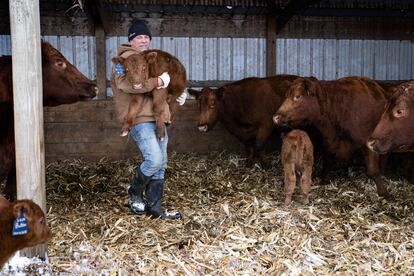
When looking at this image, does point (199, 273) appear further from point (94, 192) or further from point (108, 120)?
point (108, 120)

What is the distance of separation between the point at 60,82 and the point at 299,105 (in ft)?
10.1

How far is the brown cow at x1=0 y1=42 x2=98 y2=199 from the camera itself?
503cm

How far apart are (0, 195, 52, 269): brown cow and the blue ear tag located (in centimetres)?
1

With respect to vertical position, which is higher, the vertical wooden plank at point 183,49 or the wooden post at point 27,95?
the vertical wooden plank at point 183,49

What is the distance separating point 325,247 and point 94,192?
3114 mm

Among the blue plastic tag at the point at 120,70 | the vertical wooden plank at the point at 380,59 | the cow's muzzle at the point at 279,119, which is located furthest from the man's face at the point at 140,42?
the vertical wooden plank at the point at 380,59

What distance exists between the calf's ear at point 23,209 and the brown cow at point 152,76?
163cm

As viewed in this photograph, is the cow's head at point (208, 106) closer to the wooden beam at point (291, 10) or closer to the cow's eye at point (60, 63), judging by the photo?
the wooden beam at point (291, 10)

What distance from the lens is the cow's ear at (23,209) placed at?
10.9ft

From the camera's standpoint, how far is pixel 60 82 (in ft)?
17.5

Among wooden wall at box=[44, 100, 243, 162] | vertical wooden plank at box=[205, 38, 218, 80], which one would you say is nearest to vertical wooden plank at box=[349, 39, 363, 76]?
vertical wooden plank at box=[205, 38, 218, 80]

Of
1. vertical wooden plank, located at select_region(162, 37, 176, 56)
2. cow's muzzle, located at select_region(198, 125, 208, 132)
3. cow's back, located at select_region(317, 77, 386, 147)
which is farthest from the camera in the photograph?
vertical wooden plank, located at select_region(162, 37, 176, 56)

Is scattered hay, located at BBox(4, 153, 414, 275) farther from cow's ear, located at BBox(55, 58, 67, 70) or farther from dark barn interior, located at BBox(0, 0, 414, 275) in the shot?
cow's ear, located at BBox(55, 58, 67, 70)

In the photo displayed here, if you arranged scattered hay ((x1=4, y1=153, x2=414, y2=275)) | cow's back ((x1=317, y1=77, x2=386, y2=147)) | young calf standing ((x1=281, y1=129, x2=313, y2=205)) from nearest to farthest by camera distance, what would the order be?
scattered hay ((x1=4, y1=153, x2=414, y2=275))
young calf standing ((x1=281, y1=129, x2=313, y2=205))
cow's back ((x1=317, y1=77, x2=386, y2=147))
